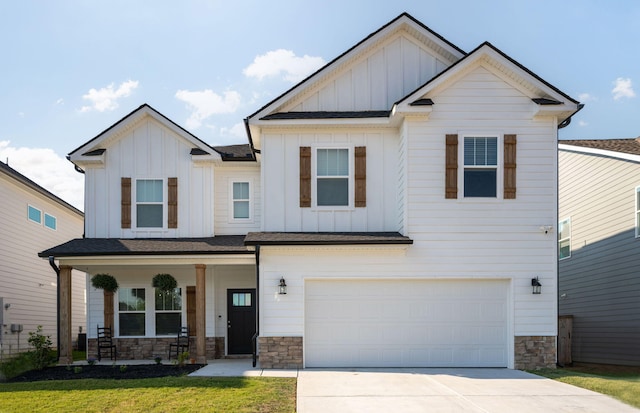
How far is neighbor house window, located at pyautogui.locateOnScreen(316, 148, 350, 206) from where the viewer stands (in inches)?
575

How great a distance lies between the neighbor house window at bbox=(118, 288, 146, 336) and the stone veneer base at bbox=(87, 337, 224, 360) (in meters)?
0.24

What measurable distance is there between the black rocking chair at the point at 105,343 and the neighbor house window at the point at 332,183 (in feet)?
22.2

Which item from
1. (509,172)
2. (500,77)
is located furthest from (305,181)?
(500,77)

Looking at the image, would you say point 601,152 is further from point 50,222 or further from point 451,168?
point 50,222

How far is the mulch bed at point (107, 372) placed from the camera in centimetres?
1268

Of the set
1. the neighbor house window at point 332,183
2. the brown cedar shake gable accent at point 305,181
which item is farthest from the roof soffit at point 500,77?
the brown cedar shake gable accent at point 305,181

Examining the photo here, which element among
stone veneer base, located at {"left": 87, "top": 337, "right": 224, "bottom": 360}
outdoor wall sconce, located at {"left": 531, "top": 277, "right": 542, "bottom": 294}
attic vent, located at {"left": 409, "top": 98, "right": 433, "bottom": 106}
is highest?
attic vent, located at {"left": 409, "top": 98, "right": 433, "bottom": 106}

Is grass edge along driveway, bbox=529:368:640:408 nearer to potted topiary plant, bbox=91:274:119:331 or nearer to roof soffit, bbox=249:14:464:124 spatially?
roof soffit, bbox=249:14:464:124

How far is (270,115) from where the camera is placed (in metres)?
14.6

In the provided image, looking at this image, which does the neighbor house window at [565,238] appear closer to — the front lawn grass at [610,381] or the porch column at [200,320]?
the front lawn grass at [610,381]

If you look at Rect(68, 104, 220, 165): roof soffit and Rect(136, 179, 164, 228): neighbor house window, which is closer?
Rect(68, 104, 220, 165): roof soffit

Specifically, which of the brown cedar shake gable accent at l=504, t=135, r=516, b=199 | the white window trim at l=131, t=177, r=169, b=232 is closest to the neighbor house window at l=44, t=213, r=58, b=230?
the white window trim at l=131, t=177, r=169, b=232

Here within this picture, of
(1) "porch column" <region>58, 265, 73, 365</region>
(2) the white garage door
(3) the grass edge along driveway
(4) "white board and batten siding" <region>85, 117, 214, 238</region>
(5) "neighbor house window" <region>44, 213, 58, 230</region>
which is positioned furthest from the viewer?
(5) "neighbor house window" <region>44, 213, 58, 230</region>

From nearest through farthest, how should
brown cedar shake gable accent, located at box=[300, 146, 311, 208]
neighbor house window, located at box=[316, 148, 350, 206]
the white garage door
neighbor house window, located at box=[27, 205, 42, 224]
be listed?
the white garage door → brown cedar shake gable accent, located at box=[300, 146, 311, 208] → neighbor house window, located at box=[316, 148, 350, 206] → neighbor house window, located at box=[27, 205, 42, 224]
